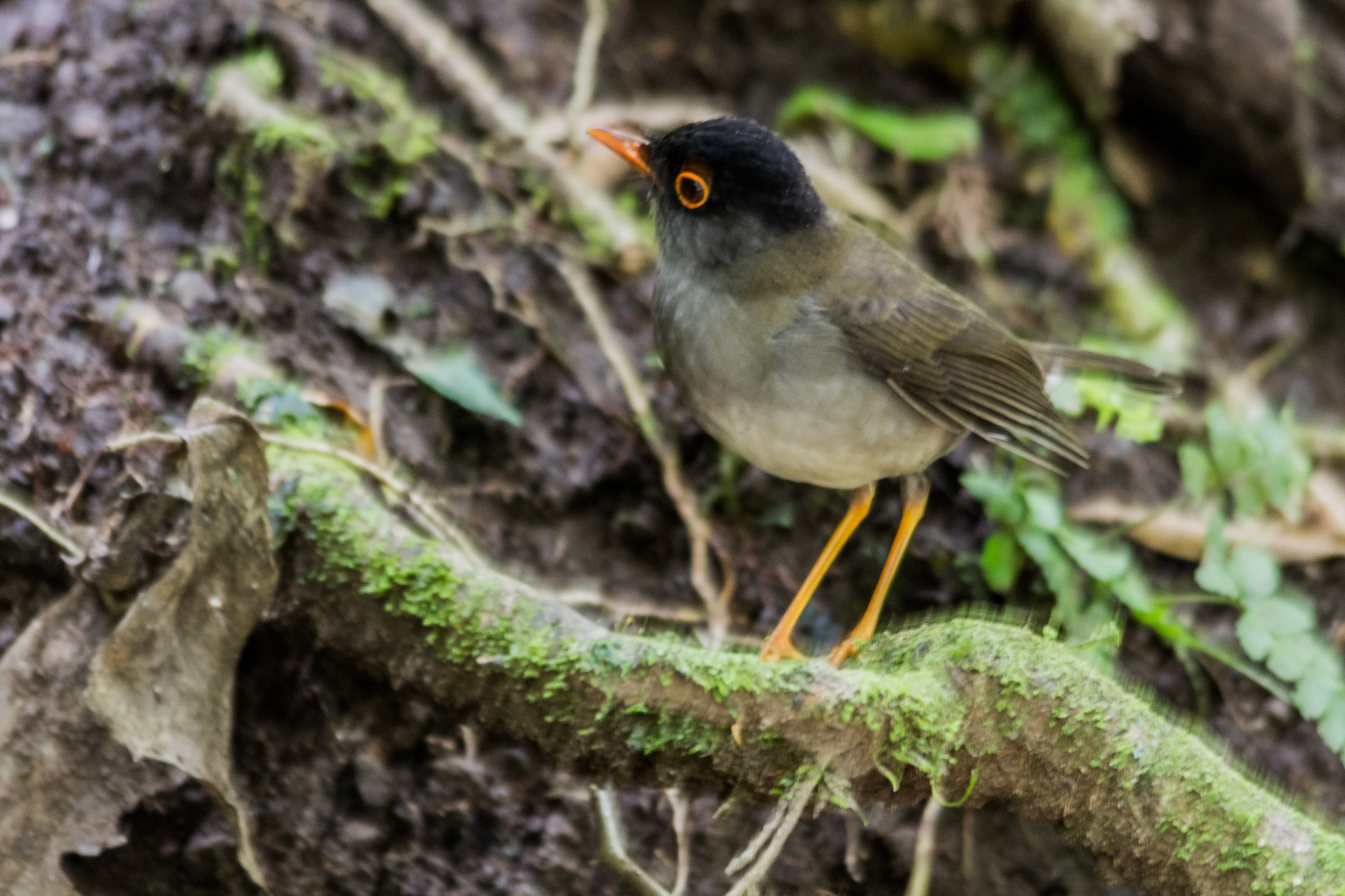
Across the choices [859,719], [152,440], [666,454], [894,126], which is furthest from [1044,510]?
[152,440]

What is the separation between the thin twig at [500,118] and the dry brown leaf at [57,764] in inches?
99.9

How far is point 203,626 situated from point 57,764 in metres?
0.47

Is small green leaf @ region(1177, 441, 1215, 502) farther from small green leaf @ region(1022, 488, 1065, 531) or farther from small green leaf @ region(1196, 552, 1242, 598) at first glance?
small green leaf @ region(1022, 488, 1065, 531)

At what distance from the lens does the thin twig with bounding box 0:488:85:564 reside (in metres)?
3.07

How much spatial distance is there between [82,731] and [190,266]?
162 cm

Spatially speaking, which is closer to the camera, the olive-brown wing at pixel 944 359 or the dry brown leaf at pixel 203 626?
the dry brown leaf at pixel 203 626

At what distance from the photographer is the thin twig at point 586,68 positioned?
5.11 meters

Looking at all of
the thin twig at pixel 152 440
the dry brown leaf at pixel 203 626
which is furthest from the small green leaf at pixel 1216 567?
the thin twig at pixel 152 440

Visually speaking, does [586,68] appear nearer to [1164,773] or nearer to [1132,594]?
[1132,594]

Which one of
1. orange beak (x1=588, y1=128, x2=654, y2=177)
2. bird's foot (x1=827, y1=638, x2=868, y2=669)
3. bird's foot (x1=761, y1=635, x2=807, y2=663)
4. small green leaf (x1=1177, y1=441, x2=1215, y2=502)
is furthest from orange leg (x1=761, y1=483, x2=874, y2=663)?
orange beak (x1=588, y1=128, x2=654, y2=177)

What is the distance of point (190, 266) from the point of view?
3.86 metres

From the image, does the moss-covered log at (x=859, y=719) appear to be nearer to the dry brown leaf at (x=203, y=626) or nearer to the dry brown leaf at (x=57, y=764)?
the dry brown leaf at (x=203, y=626)

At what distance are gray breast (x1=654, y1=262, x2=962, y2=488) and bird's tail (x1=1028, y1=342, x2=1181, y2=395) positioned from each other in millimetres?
942

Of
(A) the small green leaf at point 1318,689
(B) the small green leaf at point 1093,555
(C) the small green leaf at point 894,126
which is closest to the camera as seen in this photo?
(A) the small green leaf at point 1318,689
